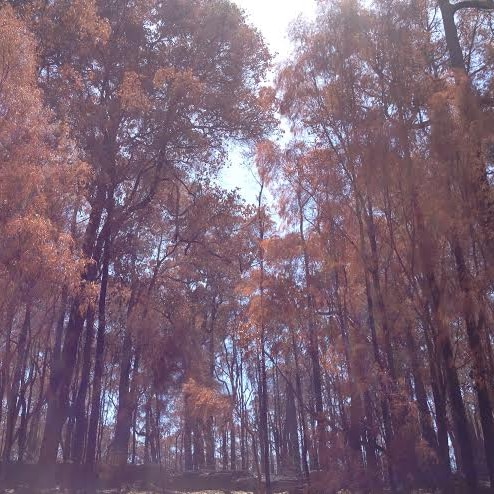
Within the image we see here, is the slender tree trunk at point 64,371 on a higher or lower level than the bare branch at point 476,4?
lower


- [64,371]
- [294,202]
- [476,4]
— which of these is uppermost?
[476,4]

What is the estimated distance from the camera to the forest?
8211mm

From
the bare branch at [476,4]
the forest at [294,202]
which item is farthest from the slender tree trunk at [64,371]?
the bare branch at [476,4]

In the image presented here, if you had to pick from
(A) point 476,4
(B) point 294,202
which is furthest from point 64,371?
(A) point 476,4

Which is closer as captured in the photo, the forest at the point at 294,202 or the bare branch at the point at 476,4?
the forest at the point at 294,202

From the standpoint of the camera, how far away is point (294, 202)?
41.3ft

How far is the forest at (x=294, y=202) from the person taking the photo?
8211 millimetres

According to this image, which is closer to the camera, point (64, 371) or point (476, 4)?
point (476, 4)

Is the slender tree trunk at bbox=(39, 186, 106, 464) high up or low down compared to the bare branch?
down

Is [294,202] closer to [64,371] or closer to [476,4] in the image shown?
[476,4]

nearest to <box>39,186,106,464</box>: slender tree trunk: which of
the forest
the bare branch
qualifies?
the forest

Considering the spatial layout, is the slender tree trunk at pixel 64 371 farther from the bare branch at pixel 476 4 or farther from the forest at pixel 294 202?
the bare branch at pixel 476 4

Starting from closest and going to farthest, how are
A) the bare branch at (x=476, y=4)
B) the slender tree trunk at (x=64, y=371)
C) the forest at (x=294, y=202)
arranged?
1. the forest at (x=294, y=202)
2. the bare branch at (x=476, y=4)
3. the slender tree trunk at (x=64, y=371)

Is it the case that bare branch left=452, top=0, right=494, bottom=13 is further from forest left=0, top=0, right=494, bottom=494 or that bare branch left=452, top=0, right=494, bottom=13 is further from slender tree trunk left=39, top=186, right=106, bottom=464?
slender tree trunk left=39, top=186, right=106, bottom=464
